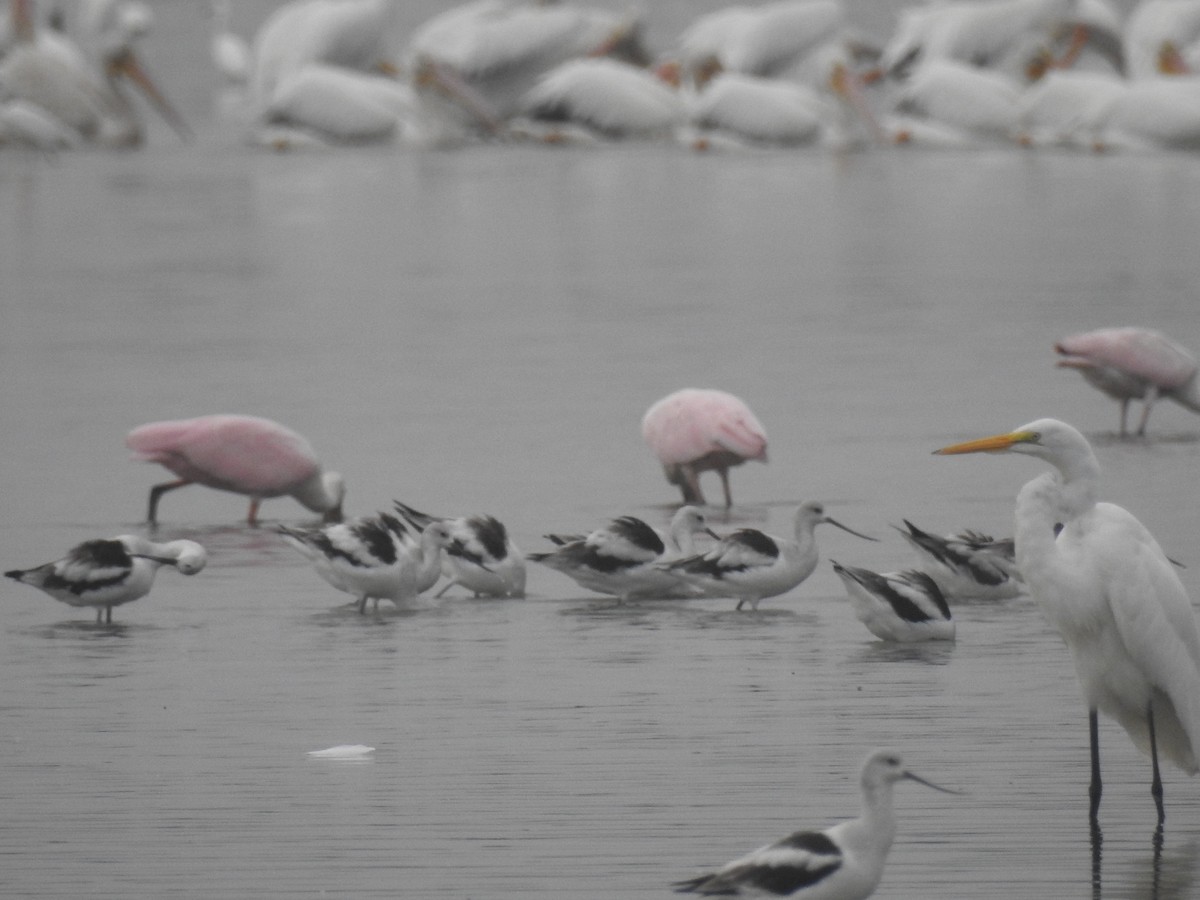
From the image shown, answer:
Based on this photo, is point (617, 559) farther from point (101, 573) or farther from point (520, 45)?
point (520, 45)

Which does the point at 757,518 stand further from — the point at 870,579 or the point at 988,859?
the point at 988,859

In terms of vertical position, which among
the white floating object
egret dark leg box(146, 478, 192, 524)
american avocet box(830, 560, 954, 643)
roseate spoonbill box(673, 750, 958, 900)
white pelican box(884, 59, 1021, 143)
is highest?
white pelican box(884, 59, 1021, 143)

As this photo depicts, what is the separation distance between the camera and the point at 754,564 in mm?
7633

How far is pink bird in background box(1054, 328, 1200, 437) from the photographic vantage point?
35.4 feet

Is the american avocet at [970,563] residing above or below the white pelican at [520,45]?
below

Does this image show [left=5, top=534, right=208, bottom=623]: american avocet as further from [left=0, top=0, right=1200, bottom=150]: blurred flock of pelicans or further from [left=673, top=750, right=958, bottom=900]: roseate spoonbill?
[left=0, top=0, right=1200, bottom=150]: blurred flock of pelicans

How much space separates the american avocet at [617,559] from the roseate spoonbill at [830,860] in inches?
120

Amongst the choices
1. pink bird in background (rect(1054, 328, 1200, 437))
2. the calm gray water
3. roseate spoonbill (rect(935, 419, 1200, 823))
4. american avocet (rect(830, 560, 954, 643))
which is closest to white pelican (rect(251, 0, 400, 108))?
the calm gray water

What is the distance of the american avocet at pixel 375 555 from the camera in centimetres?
773

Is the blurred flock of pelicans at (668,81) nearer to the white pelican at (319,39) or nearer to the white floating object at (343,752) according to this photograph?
the white pelican at (319,39)

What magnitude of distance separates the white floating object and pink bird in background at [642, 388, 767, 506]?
349cm

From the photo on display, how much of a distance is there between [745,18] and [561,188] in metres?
9.06

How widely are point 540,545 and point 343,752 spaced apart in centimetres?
278

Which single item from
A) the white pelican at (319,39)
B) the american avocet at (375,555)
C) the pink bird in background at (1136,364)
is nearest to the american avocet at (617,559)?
the american avocet at (375,555)
